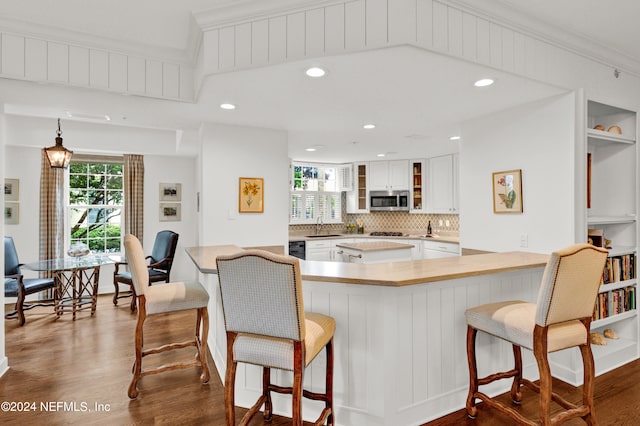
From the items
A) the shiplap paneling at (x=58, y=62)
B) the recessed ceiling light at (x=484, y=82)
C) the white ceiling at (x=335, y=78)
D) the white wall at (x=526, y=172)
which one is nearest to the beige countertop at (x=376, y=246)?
the white wall at (x=526, y=172)

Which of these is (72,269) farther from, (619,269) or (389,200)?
(619,269)

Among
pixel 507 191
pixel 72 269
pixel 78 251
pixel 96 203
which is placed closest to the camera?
pixel 507 191

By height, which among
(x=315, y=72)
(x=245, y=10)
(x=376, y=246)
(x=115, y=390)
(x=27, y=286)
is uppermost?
(x=245, y=10)

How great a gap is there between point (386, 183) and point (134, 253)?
16.5 feet

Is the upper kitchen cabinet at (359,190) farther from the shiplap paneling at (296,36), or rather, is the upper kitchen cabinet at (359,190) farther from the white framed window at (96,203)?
the shiplap paneling at (296,36)

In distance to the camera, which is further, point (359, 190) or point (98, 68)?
point (359, 190)

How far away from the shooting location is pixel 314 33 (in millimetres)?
2031

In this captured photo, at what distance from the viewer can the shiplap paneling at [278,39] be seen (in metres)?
2.10

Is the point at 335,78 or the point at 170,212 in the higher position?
the point at 335,78

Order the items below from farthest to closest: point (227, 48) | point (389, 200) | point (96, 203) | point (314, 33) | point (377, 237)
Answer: point (389, 200), point (377, 237), point (96, 203), point (227, 48), point (314, 33)

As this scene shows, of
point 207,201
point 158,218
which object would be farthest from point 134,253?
point 158,218

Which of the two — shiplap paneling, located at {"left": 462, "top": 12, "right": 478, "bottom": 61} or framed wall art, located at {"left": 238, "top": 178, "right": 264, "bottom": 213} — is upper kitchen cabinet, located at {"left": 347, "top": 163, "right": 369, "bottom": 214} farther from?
shiplap paneling, located at {"left": 462, "top": 12, "right": 478, "bottom": 61}

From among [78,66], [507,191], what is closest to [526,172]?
[507,191]

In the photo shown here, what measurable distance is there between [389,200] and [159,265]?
13.5 ft
